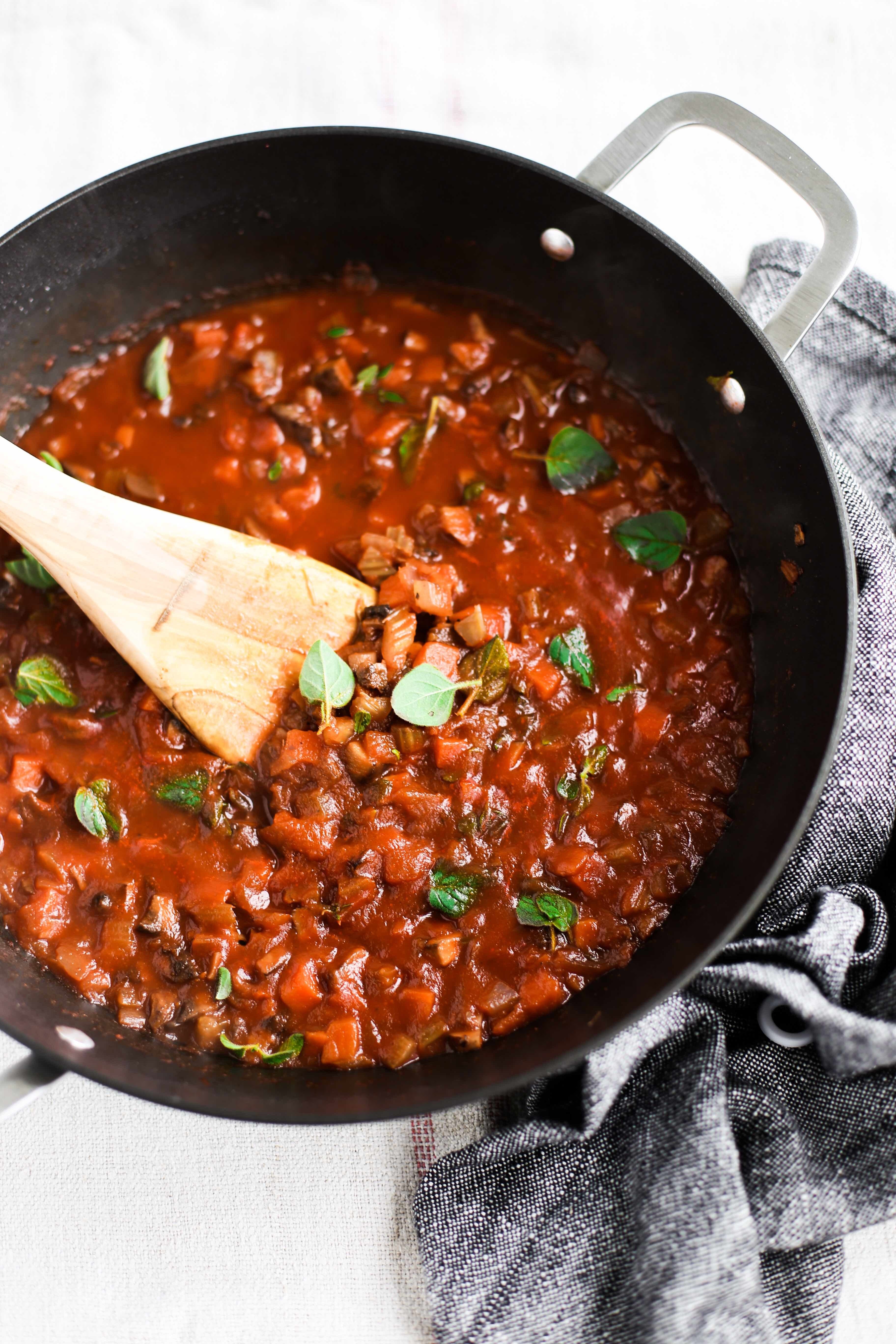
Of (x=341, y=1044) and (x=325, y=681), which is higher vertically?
(x=325, y=681)

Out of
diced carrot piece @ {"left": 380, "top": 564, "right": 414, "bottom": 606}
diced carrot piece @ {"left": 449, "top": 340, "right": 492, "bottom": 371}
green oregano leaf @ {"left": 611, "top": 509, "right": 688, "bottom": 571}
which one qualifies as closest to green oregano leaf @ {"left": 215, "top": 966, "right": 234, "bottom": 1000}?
diced carrot piece @ {"left": 380, "top": 564, "right": 414, "bottom": 606}

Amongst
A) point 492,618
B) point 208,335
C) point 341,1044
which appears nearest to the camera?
point 341,1044

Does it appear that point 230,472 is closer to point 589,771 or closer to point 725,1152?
point 589,771

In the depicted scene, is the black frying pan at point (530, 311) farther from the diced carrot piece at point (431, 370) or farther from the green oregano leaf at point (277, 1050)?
the diced carrot piece at point (431, 370)

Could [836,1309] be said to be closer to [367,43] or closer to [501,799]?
[501,799]

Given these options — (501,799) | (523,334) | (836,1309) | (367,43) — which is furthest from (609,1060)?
(367,43)

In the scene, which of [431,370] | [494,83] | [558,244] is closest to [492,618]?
[431,370]
